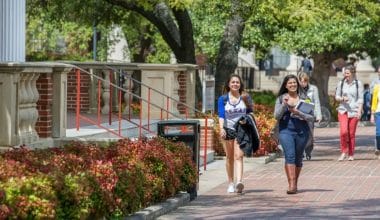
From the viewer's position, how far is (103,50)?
137 feet

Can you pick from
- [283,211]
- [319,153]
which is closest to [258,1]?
[319,153]

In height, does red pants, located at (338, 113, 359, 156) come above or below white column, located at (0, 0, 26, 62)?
below

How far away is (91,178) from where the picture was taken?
10688mm

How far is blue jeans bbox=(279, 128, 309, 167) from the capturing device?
14992mm

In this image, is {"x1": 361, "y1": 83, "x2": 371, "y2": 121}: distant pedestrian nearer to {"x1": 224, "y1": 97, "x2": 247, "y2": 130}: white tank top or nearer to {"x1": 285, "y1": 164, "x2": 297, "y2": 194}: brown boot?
{"x1": 224, "y1": 97, "x2": 247, "y2": 130}: white tank top

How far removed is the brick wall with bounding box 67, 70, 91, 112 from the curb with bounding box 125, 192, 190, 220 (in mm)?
8230

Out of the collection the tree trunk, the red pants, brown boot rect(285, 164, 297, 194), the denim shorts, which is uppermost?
the tree trunk

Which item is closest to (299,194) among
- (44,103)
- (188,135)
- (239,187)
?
(239,187)

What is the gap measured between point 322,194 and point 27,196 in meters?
6.50

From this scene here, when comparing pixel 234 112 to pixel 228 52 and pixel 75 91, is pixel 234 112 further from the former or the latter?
pixel 228 52

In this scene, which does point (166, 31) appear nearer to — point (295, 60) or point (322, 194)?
point (322, 194)

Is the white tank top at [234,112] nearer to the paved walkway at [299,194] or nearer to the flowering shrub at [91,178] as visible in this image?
the paved walkway at [299,194]

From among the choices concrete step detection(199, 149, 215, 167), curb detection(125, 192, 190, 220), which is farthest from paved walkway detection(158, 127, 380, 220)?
concrete step detection(199, 149, 215, 167)

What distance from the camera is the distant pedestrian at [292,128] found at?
14961mm
